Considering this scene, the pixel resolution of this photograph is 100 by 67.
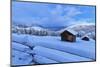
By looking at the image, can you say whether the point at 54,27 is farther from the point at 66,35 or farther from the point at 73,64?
the point at 73,64

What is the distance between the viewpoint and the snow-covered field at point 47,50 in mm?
2395

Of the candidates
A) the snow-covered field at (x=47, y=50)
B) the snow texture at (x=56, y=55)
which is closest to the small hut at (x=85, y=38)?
the snow-covered field at (x=47, y=50)

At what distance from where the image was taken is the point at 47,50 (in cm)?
252

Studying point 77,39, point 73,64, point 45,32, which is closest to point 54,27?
point 45,32

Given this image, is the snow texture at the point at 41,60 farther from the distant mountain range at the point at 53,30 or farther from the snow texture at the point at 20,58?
the distant mountain range at the point at 53,30

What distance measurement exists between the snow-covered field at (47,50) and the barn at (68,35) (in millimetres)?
44

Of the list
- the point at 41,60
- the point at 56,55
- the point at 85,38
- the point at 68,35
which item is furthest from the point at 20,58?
the point at 85,38

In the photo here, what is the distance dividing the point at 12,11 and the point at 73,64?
0.99 m

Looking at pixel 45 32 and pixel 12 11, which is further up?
pixel 12 11

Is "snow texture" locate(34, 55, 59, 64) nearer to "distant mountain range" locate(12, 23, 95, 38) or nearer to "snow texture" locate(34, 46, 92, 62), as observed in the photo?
"snow texture" locate(34, 46, 92, 62)

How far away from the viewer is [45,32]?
252 centimetres

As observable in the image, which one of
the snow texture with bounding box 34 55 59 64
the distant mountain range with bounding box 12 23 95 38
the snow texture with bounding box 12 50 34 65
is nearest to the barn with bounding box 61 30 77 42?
the distant mountain range with bounding box 12 23 95 38

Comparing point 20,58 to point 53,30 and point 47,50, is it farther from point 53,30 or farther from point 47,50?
point 53,30

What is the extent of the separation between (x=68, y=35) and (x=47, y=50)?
0.33m
